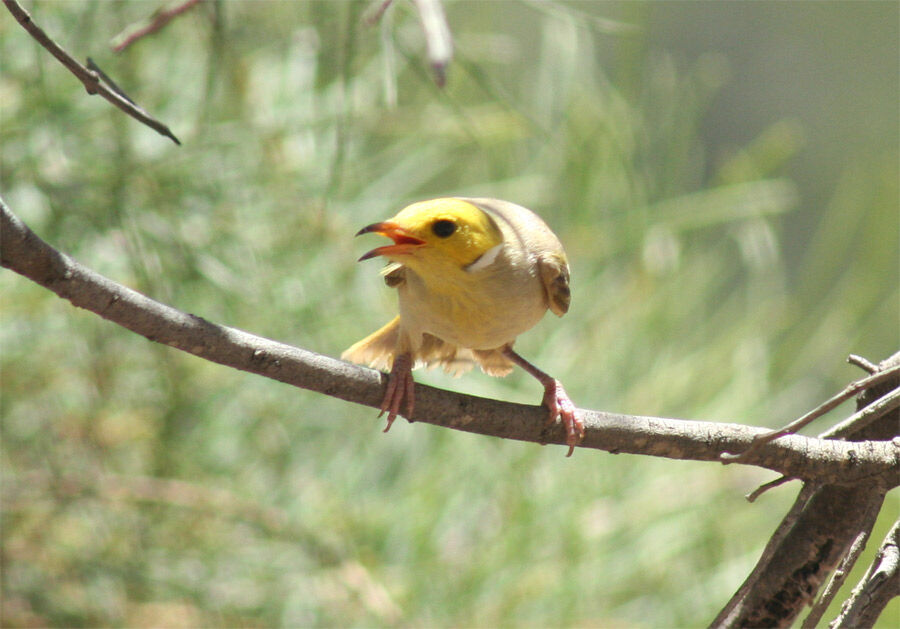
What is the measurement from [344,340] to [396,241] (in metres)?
0.55

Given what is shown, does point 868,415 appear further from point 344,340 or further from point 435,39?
point 344,340

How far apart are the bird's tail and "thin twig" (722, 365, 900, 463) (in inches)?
33.0

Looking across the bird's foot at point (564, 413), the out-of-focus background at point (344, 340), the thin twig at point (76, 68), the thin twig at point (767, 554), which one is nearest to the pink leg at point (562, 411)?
the bird's foot at point (564, 413)

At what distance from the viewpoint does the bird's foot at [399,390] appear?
3.33ft

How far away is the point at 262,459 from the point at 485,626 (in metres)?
0.55

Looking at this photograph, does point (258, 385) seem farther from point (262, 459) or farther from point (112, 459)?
point (112, 459)

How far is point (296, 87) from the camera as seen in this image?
203 centimetres

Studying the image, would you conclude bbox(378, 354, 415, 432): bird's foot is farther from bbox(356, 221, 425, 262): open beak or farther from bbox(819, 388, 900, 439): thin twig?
bbox(819, 388, 900, 439): thin twig

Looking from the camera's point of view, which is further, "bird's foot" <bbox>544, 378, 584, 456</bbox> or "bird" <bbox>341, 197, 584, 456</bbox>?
"bird" <bbox>341, 197, 584, 456</bbox>

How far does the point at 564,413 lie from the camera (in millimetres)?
1066

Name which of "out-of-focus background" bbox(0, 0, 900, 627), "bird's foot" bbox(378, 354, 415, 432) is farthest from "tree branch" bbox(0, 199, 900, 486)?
"out-of-focus background" bbox(0, 0, 900, 627)

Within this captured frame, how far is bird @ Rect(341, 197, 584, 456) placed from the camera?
1.29m

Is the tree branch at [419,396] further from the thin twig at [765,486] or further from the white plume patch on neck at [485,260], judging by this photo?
the white plume patch on neck at [485,260]

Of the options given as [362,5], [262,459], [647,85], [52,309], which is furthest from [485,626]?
[647,85]
